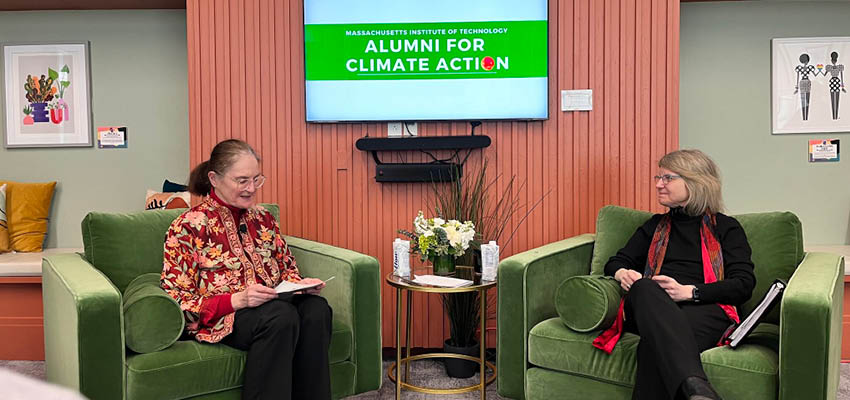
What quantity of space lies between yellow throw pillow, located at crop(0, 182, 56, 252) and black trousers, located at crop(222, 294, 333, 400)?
2362 millimetres

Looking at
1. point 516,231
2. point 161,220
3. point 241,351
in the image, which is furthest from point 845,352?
point 161,220

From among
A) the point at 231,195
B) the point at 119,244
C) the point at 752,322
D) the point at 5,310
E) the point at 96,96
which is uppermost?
the point at 96,96

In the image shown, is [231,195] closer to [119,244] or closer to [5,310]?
[119,244]

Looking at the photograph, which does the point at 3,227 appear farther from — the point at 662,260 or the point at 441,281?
the point at 662,260

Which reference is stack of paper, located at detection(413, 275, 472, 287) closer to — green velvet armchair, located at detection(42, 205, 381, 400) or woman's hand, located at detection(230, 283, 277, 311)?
green velvet armchair, located at detection(42, 205, 381, 400)

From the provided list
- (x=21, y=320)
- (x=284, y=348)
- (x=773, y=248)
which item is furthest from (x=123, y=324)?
(x=773, y=248)

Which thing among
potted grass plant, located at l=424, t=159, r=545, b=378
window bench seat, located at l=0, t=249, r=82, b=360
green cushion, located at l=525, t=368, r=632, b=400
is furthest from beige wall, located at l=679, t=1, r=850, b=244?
window bench seat, located at l=0, t=249, r=82, b=360

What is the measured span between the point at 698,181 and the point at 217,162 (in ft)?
6.02

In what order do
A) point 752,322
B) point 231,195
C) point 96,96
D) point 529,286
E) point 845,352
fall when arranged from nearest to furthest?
point 752,322, point 231,195, point 529,286, point 845,352, point 96,96

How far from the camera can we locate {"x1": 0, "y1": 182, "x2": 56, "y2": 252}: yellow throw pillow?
3.93m

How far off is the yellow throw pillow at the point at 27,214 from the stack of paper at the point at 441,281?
2509mm

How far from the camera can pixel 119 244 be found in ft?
8.69

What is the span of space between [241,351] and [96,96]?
260 centimetres

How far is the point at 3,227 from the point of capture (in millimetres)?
3854
